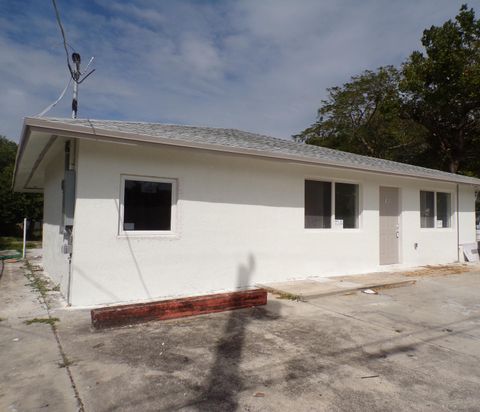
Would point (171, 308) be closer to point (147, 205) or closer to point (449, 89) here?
point (147, 205)

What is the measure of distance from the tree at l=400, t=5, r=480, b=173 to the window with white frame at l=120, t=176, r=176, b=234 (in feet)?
65.4

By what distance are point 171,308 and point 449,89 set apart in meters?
21.8

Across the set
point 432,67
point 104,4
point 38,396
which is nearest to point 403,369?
point 38,396

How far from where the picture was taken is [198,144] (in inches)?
239

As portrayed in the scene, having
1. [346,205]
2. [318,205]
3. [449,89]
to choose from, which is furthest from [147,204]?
[449,89]

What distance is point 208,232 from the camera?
684 cm

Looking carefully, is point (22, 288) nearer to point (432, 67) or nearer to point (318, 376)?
point (318, 376)

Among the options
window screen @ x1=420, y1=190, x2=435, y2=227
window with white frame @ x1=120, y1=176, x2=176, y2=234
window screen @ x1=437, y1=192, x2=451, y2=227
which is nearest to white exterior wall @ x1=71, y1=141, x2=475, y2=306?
window with white frame @ x1=120, y1=176, x2=176, y2=234

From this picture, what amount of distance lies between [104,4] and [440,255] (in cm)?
1194

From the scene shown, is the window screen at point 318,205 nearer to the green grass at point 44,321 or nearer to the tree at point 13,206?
the green grass at point 44,321

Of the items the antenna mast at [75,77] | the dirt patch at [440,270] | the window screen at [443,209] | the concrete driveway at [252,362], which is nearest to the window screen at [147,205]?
the concrete driveway at [252,362]

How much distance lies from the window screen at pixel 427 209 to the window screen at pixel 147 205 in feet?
27.4

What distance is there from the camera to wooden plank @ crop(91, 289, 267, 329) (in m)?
4.69

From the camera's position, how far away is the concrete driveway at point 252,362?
2947 mm
